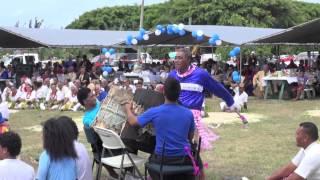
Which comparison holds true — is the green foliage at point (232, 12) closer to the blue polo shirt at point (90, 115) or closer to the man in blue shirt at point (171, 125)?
the blue polo shirt at point (90, 115)

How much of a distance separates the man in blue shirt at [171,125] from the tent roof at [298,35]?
46.7 feet

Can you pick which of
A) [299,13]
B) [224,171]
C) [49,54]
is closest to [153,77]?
[224,171]

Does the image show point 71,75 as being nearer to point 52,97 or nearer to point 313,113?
point 52,97

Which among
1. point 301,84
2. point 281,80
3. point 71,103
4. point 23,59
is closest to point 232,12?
point 23,59

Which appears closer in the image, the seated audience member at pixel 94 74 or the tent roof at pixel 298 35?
the seated audience member at pixel 94 74

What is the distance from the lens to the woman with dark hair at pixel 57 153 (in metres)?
4.07

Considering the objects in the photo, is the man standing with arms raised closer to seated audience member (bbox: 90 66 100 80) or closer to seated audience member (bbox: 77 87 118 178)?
seated audience member (bbox: 77 87 118 178)

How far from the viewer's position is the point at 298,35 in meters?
21.8

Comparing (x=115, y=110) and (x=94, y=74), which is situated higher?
(x=115, y=110)

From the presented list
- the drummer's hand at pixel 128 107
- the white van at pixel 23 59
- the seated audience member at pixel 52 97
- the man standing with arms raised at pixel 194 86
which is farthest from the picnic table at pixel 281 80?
the drummer's hand at pixel 128 107

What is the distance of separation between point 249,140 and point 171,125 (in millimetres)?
5131

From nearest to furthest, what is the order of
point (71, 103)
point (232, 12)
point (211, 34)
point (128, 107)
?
point (128, 107) → point (71, 103) → point (211, 34) → point (232, 12)

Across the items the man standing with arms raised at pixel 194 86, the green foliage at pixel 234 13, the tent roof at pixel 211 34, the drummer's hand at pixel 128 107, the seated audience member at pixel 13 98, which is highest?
the green foliage at pixel 234 13

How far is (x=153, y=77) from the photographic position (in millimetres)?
18750
